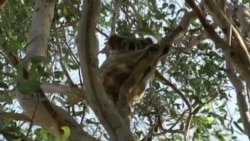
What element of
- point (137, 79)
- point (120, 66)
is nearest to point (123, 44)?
point (120, 66)

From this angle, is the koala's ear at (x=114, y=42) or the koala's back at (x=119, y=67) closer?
the koala's back at (x=119, y=67)

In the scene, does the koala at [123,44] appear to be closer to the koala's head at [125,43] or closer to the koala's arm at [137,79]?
the koala's head at [125,43]

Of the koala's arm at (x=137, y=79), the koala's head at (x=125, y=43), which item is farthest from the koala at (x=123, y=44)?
the koala's arm at (x=137, y=79)

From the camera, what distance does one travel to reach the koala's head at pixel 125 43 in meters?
3.80

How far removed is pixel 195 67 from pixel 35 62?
3.07 meters

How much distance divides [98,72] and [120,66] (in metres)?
0.79

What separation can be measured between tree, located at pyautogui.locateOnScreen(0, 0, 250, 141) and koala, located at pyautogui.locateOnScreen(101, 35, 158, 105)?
118mm

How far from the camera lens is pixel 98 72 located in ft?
8.59

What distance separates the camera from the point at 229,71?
370 cm

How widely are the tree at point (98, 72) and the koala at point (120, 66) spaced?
0.39 ft

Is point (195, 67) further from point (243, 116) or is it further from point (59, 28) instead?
point (243, 116)

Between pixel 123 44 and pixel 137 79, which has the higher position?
pixel 123 44

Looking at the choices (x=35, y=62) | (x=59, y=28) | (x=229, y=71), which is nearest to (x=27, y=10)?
(x=59, y=28)

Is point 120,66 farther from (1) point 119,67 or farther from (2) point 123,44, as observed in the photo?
(2) point 123,44
